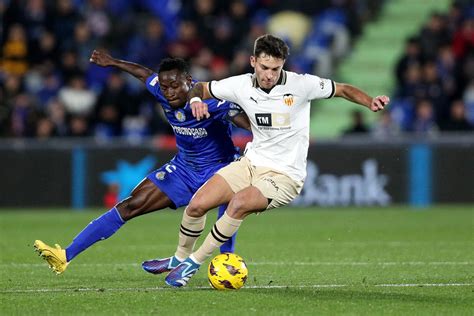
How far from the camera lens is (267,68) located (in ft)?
29.6

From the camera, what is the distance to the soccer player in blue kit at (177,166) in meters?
9.71

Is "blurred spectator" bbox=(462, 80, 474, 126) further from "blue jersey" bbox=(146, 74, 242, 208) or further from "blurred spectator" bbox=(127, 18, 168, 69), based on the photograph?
"blue jersey" bbox=(146, 74, 242, 208)

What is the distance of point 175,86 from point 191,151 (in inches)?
28.9

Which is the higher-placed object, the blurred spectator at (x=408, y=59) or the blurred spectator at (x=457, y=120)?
the blurred spectator at (x=408, y=59)

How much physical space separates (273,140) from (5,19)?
43.3 ft

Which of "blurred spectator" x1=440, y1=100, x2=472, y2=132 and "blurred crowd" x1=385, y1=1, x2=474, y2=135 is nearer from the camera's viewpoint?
"blurred spectator" x1=440, y1=100, x2=472, y2=132

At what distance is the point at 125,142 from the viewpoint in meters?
19.0

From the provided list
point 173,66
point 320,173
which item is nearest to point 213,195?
point 173,66

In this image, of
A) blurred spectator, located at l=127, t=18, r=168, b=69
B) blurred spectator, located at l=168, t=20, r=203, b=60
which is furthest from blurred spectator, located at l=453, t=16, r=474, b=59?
blurred spectator, located at l=127, t=18, r=168, b=69

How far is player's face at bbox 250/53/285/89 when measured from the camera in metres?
8.98

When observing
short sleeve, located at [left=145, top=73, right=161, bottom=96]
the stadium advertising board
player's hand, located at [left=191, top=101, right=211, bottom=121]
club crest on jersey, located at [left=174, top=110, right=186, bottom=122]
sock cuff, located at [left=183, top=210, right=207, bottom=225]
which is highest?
short sleeve, located at [left=145, top=73, right=161, bottom=96]

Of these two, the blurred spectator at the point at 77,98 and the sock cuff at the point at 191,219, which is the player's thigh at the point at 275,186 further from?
the blurred spectator at the point at 77,98

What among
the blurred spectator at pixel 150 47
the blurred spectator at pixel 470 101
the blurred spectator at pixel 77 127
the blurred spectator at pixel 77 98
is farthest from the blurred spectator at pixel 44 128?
the blurred spectator at pixel 470 101

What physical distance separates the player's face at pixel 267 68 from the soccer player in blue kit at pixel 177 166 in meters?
0.60
